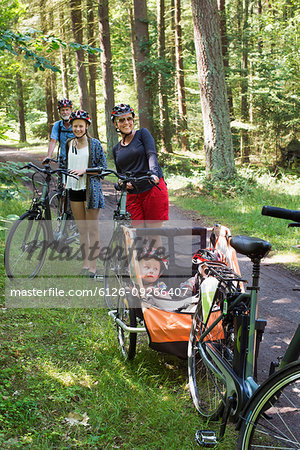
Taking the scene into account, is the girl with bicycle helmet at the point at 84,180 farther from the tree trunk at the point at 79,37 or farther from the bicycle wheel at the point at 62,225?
the tree trunk at the point at 79,37

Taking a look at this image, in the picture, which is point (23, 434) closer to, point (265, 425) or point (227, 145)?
point (265, 425)

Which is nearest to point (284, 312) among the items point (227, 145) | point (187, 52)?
point (227, 145)

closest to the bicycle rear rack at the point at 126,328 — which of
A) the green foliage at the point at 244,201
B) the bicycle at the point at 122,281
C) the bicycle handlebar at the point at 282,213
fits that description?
the bicycle at the point at 122,281

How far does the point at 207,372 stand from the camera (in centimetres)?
303

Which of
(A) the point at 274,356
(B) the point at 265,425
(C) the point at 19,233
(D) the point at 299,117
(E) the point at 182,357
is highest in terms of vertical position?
(D) the point at 299,117

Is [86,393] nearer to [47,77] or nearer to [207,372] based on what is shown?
[207,372]

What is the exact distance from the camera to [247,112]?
66.6 ft

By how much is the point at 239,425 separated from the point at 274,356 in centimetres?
174

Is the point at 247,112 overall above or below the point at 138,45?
below

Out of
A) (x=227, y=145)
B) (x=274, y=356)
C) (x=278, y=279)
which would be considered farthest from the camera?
(x=227, y=145)

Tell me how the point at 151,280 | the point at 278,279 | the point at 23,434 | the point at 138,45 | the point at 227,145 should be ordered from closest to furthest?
1. the point at 23,434
2. the point at 151,280
3. the point at 278,279
4. the point at 227,145
5. the point at 138,45

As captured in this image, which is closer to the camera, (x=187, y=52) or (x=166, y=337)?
(x=166, y=337)

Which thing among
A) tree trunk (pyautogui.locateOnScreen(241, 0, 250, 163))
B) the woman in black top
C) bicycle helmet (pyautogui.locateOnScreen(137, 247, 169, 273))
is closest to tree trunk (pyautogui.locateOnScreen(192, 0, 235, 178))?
tree trunk (pyautogui.locateOnScreen(241, 0, 250, 163))

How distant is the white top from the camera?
556 cm
